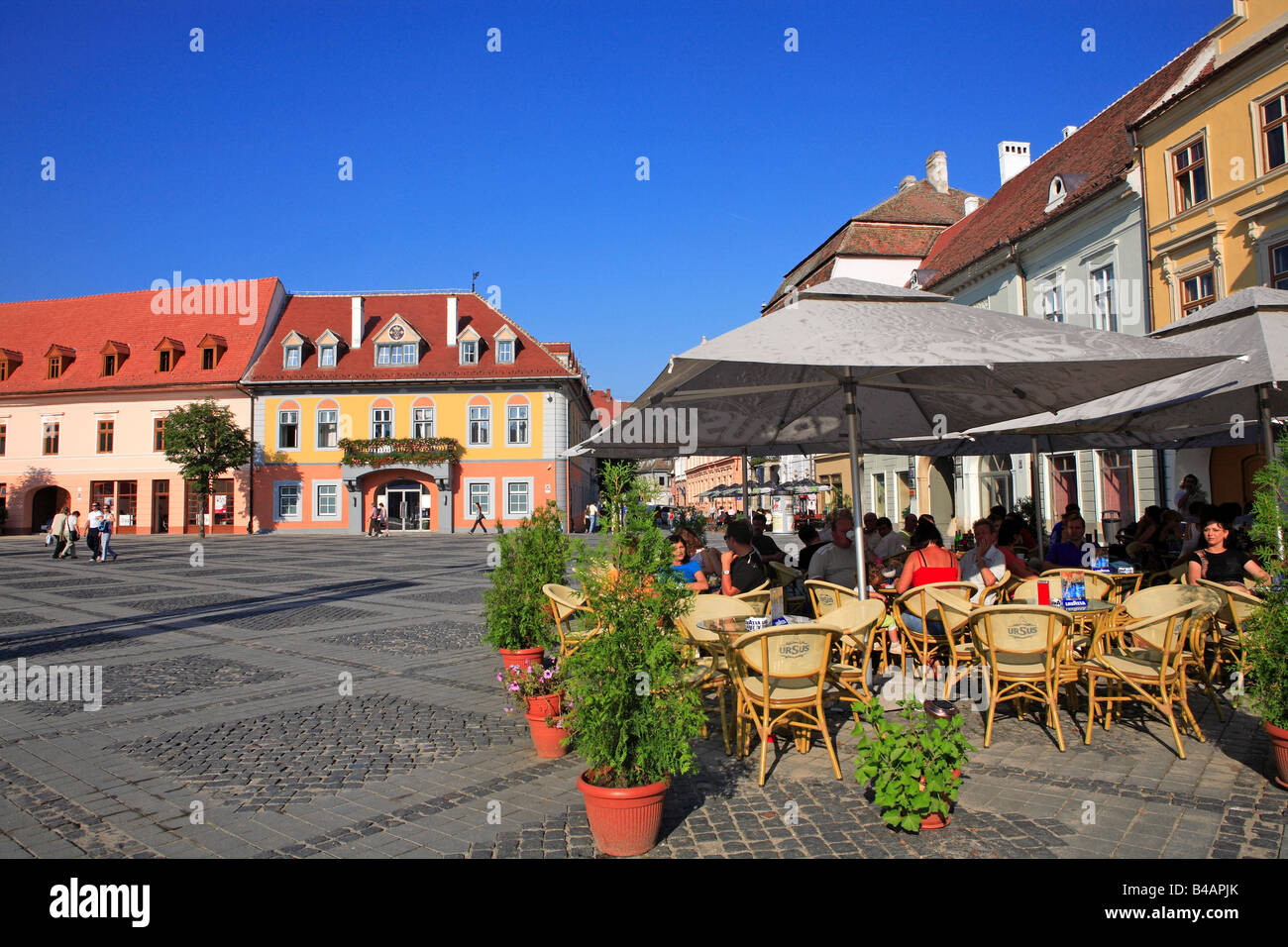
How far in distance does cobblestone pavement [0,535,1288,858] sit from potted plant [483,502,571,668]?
0.52 m

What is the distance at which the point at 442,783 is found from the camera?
15.3ft

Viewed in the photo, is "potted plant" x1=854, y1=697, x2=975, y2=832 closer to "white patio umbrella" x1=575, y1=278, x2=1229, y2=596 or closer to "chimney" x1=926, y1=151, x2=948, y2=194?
"white patio umbrella" x1=575, y1=278, x2=1229, y2=596

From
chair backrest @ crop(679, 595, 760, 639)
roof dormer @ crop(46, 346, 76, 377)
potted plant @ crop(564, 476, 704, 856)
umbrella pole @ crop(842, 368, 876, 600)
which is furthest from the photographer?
roof dormer @ crop(46, 346, 76, 377)

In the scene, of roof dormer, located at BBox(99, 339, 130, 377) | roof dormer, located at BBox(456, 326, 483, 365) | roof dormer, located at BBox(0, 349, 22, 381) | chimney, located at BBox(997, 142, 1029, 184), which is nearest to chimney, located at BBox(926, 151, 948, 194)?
chimney, located at BBox(997, 142, 1029, 184)

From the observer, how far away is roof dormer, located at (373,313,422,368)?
4238 centimetres

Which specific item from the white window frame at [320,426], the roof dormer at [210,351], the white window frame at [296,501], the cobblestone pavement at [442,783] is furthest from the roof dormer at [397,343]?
the cobblestone pavement at [442,783]

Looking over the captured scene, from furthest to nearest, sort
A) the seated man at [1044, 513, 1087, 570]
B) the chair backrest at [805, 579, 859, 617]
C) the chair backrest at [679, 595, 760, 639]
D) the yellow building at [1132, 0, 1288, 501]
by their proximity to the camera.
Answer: the yellow building at [1132, 0, 1288, 501] → the seated man at [1044, 513, 1087, 570] → the chair backrest at [805, 579, 859, 617] → the chair backrest at [679, 595, 760, 639]

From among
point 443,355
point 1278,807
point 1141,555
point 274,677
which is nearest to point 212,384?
point 443,355

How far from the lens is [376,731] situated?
5.73 meters

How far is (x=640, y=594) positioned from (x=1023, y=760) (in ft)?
9.43

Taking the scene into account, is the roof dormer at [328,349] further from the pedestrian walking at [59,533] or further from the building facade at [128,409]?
the pedestrian walking at [59,533]

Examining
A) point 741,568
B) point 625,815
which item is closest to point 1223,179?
point 741,568

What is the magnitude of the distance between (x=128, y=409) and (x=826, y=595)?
45959 mm
